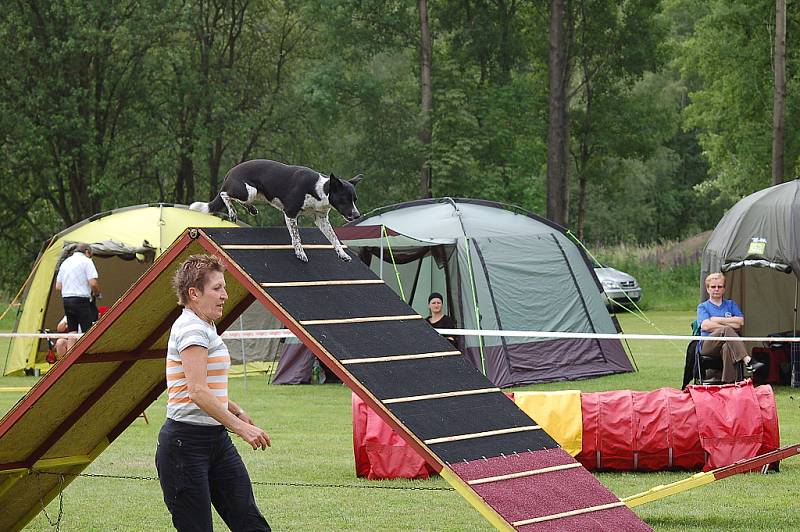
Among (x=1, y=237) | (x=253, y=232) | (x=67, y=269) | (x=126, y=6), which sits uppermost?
(x=126, y=6)

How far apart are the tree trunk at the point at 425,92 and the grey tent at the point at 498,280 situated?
15434mm

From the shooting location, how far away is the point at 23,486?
6129 mm

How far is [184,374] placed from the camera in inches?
182

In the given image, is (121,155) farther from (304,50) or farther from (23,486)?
(23,486)

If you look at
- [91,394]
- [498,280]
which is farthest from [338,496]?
[498,280]

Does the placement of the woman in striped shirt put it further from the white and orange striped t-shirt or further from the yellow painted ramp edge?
the yellow painted ramp edge

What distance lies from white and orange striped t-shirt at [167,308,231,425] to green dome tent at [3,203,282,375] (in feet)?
35.2

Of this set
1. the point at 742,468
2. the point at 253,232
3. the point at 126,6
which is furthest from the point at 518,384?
the point at 126,6

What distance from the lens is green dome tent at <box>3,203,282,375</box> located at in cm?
1555

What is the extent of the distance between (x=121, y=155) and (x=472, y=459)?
1079 inches

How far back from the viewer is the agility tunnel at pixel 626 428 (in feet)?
25.1

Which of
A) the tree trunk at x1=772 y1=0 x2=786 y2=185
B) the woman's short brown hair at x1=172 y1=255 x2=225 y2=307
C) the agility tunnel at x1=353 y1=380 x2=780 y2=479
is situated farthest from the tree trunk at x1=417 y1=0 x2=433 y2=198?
the woman's short brown hair at x1=172 y1=255 x2=225 y2=307

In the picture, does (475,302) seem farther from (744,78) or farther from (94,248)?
(744,78)

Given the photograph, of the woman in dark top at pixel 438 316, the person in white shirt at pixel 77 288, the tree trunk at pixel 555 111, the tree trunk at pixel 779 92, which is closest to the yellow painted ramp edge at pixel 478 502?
the woman in dark top at pixel 438 316
